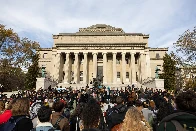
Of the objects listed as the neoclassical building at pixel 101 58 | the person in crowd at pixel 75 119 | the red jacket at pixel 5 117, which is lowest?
the person in crowd at pixel 75 119

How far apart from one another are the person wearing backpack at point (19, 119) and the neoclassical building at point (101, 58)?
1919 inches

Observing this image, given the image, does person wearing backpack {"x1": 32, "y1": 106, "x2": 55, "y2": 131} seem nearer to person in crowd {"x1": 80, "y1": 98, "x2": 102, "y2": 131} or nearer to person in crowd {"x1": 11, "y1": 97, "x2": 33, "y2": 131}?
person in crowd {"x1": 11, "y1": 97, "x2": 33, "y2": 131}

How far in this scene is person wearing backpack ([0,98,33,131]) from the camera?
414cm

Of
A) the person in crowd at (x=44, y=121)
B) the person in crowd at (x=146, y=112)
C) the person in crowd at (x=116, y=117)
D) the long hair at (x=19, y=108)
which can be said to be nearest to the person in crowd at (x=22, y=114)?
the long hair at (x=19, y=108)

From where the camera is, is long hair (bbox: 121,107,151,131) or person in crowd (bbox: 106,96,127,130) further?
person in crowd (bbox: 106,96,127,130)

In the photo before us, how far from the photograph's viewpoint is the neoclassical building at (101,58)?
5503 cm

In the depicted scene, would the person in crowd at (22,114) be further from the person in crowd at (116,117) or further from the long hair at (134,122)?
the long hair at (134,122)

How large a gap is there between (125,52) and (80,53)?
41.8ft

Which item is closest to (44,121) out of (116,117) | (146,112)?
(116,117)

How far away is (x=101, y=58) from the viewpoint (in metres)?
60.1

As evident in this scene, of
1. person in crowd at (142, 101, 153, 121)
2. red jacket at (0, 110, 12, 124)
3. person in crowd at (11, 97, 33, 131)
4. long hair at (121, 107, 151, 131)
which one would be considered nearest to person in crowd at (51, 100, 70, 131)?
person in crowd at (11, 97, 33, 131)

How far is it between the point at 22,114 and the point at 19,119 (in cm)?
21

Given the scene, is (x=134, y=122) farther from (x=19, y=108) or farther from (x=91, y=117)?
(x=19, y=108)

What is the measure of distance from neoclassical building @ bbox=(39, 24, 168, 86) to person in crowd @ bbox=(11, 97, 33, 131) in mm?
48711
